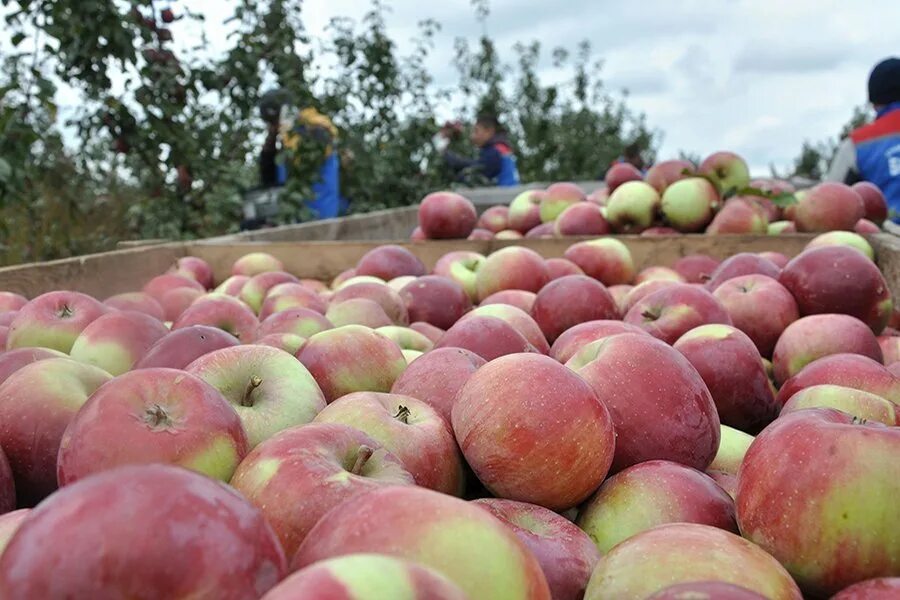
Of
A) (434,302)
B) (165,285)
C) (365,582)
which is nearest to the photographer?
(365,582)

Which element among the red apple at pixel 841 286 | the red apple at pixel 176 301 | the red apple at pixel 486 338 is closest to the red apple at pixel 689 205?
the red apple at pixel 841 286

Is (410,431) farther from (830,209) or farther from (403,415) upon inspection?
(830,209)

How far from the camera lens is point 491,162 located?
10508 millimetres

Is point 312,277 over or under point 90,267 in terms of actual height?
under

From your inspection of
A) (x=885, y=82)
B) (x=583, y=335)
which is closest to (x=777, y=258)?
(x=583, y=335)

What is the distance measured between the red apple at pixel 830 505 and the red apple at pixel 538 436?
254 millimetres

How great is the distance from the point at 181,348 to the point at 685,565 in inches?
42.7

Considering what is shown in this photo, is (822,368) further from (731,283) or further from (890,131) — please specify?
(890,131)

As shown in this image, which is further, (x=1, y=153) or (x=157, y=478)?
(x=1, y=153)

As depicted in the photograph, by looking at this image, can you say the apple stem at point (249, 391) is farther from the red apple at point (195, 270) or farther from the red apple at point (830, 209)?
the red apple at point (830, 209)

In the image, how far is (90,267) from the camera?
3248mm

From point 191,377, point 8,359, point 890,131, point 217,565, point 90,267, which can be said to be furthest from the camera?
point 890,131

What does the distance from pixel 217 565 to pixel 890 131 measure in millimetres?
6070

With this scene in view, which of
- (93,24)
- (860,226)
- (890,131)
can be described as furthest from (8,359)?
(890,131)
